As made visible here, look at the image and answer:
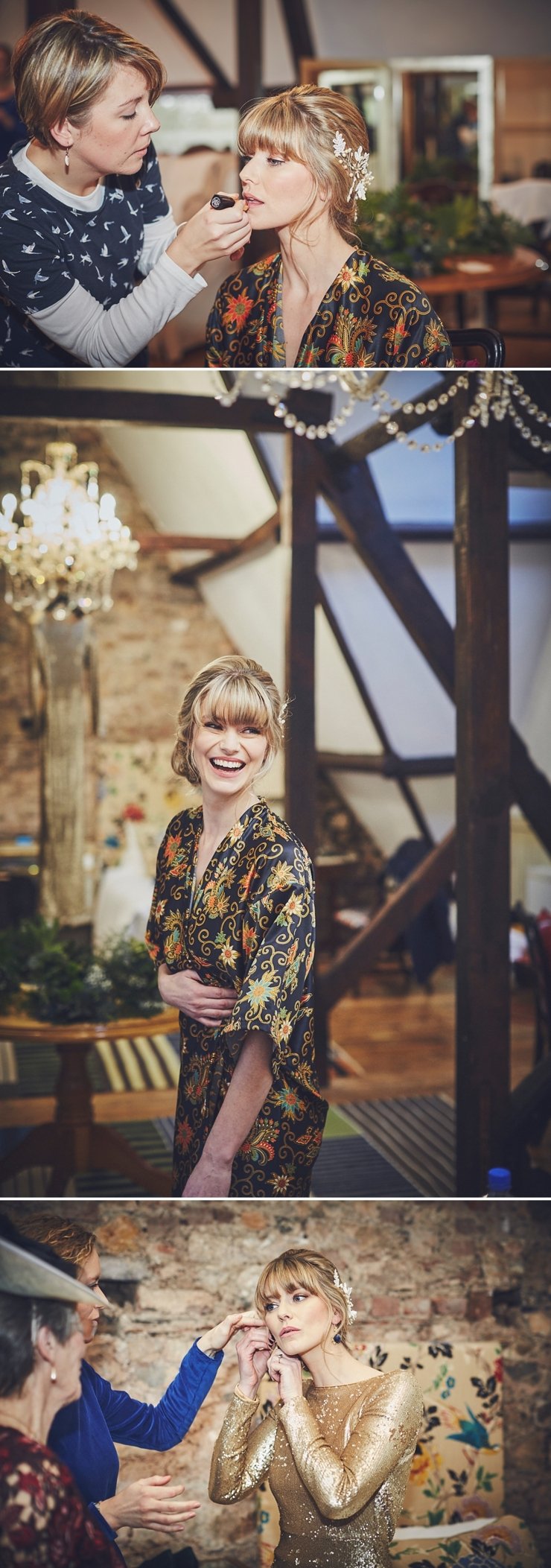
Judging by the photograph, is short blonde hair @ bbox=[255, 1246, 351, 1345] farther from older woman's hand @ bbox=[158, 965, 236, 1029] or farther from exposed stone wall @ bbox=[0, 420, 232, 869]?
exposed stone wall @ bbox=[0, 420, 232, 869]

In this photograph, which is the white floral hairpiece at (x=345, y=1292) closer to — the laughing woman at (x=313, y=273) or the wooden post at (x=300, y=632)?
the wooden post at (x=300, y=632)

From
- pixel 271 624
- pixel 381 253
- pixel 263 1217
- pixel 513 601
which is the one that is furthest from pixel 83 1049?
pixel 381 253

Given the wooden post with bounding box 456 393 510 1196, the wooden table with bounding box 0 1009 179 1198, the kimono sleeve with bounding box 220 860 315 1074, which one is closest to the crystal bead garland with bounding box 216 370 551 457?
the wooden post with bounding box 456 393 510 1196

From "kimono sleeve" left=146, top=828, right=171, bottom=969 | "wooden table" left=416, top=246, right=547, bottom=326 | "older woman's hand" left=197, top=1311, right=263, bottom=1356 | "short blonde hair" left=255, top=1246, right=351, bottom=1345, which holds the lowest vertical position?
"older woman's hand" left=197, top=1311, right=263, bottom=1356

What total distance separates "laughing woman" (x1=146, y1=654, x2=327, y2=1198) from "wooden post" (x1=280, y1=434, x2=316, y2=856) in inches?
4.0

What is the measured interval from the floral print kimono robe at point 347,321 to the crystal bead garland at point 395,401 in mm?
83

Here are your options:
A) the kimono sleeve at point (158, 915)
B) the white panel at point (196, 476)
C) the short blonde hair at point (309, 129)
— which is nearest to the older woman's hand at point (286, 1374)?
the kimono sleeve at point (158, 915)

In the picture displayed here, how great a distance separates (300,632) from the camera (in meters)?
2.69

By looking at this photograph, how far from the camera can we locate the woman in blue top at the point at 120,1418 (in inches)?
84.2

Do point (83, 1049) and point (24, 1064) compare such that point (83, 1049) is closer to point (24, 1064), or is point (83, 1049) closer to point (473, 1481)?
point (24, 1064)

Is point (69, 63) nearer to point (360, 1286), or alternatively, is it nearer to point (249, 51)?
point (360, 1286)

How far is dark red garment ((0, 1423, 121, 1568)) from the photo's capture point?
1904 mm

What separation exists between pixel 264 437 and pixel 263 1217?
5.10 ft

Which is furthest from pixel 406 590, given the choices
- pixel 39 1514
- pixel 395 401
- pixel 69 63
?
pixel 39 1514
